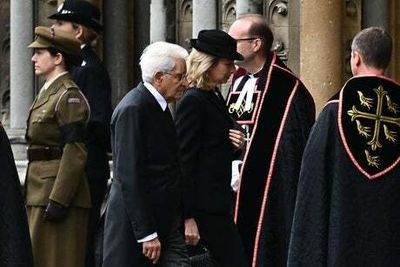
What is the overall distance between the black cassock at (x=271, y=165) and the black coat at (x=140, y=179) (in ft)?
4.67

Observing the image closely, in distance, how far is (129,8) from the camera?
12.4 meters

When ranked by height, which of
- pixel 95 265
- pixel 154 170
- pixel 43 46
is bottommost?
pixel 95 265

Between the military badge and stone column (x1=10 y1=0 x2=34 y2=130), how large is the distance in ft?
18.8

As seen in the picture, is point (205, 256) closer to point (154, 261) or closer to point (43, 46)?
point (154, 261)

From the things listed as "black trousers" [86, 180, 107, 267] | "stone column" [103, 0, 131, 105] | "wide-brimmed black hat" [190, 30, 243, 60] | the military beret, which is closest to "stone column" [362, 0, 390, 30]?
"stone column" [103, 0, 131, 105]

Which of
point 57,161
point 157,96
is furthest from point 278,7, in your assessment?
point 157,96

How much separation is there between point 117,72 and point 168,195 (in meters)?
4.87

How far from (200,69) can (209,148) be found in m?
0.41

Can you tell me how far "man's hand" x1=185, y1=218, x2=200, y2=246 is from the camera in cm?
773


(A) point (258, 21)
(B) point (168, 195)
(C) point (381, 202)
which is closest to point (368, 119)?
(C) point (381, 202)

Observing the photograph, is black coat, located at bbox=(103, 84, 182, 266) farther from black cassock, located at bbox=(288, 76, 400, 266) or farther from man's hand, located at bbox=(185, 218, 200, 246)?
black cassock, located at bbox=(288, 76, 400, 266)

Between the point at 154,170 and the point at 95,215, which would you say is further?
the point at 95,215

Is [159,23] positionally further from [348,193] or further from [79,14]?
[348,193]

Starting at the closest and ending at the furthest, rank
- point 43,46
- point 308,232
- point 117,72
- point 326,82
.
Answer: point 308,232 < point 43,46 < point 326,82 < point 117,72
